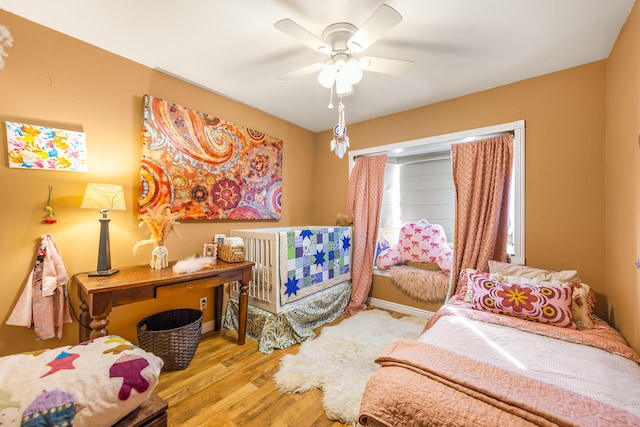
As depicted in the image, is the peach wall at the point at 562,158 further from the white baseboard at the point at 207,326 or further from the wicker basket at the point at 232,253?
the white baseboard at the point at 207,326

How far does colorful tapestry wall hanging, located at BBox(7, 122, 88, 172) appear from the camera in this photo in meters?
1.62

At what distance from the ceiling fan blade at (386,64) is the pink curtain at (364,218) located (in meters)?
1.45

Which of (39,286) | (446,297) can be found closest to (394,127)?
(446,297)

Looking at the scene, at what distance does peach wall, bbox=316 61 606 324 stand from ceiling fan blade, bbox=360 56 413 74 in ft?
4.26

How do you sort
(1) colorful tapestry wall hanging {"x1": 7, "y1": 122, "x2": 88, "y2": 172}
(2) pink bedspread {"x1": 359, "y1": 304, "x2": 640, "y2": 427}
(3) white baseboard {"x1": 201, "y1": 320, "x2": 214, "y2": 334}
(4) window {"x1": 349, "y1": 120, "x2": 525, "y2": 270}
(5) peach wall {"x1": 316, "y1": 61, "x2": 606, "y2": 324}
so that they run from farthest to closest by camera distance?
(3) white baseboard {"x1": 201, "y1": 320, "x2": 214, "y2": 334}
(4) window {"x1": 349, "y1": 120, "x2": 525, "y2": 270}
(5) peach wall {"x1": 316, "y1": 61, "x2": 606, "y2": 324}
(1) colorful tapestry wall hanging {"x1": 7, "y1": 122, "x2": 88, "y2": 172}
(2) pink bedspread {"x1": 359, "y1": 304, "x2": 640, "y2": 427}

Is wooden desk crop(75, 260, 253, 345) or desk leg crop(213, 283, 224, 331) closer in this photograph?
wooden desk crop(75, 260, 253, 345)

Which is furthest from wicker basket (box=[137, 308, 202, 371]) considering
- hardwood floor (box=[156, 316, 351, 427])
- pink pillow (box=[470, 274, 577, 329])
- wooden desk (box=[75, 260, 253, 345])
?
pink pillow (box=[470, 274, 577, 329])

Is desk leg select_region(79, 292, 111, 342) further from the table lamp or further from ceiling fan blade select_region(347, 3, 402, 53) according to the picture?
ceiling fan blade select_region(347, 3, 402, 53)

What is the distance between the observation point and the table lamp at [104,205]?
170 centimetres

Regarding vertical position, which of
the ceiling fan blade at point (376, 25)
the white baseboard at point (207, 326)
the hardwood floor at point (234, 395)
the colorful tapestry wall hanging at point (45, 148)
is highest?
the ceiling fan blade at point (376, 25)

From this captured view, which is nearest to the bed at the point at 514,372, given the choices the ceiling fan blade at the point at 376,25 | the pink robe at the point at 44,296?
the ceiling fan blade at the point at 376,25

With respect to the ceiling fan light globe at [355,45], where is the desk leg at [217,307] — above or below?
below

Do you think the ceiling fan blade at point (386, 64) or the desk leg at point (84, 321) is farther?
the desk leg at point (84, 321)

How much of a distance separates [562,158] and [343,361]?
96.9 inches
